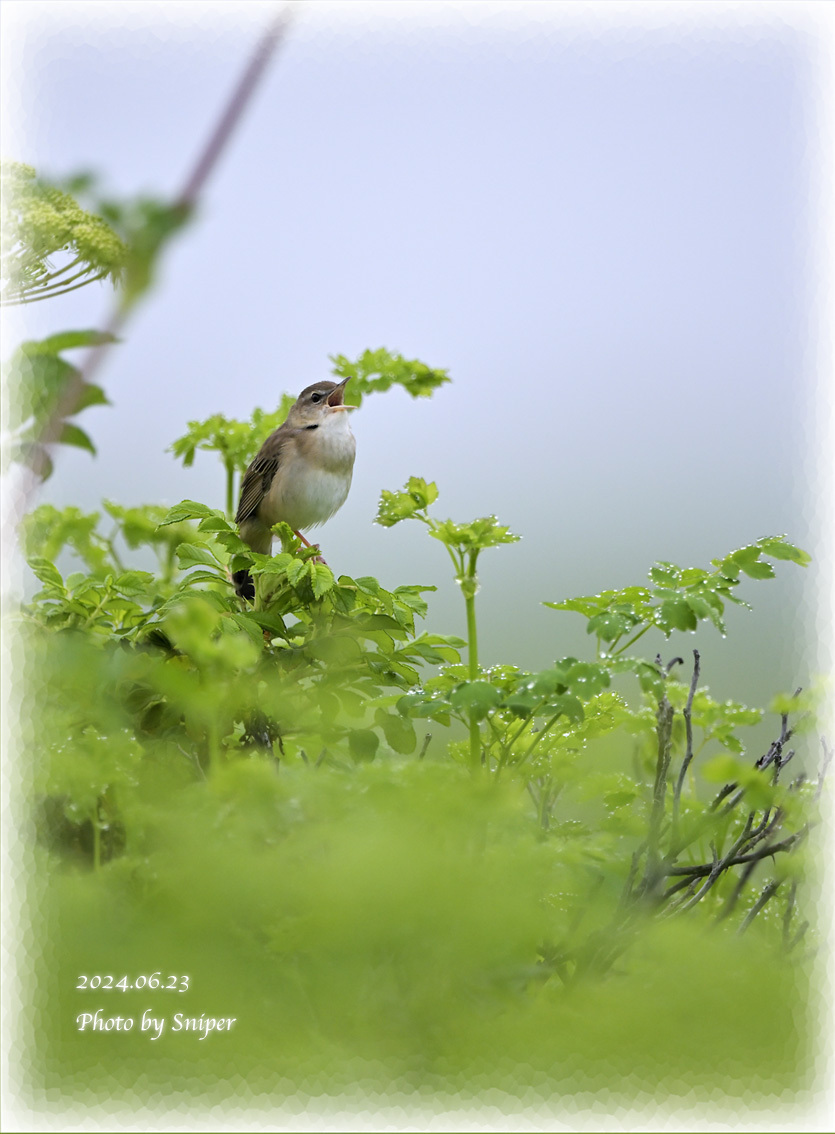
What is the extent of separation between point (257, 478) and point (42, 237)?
1.41m

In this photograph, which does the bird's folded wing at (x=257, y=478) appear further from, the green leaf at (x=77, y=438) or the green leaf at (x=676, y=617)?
the green leaf at (x=676, y=617)

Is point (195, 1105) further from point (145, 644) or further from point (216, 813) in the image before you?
point (145, 644)

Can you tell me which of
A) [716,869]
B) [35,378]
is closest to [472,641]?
[716,869]

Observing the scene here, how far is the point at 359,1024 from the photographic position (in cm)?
85

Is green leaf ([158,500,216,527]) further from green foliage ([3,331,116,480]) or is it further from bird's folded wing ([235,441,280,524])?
bird's folded wing ([235,441,280,524])

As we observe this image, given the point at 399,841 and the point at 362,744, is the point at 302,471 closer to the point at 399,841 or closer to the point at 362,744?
the point at 362,744

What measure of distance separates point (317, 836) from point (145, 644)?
79 centimetres

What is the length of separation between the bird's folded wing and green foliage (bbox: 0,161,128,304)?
4.33 ft

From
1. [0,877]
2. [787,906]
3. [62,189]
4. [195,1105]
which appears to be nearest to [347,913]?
[195,1105]

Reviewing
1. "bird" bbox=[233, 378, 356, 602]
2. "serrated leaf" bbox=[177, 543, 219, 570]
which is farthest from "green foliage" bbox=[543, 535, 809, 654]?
"bird" bbox=[233, 378, 356, 602]

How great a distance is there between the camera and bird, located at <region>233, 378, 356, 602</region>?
8.90ft

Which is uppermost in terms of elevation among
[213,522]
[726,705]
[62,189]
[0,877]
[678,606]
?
[62,189]

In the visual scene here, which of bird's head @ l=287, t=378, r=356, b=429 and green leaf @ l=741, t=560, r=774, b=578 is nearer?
green leaf @ l=741, t=560, r=774, b=578

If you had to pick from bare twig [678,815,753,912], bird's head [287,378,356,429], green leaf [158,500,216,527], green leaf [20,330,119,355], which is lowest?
bare twig [678,815,753,912]
